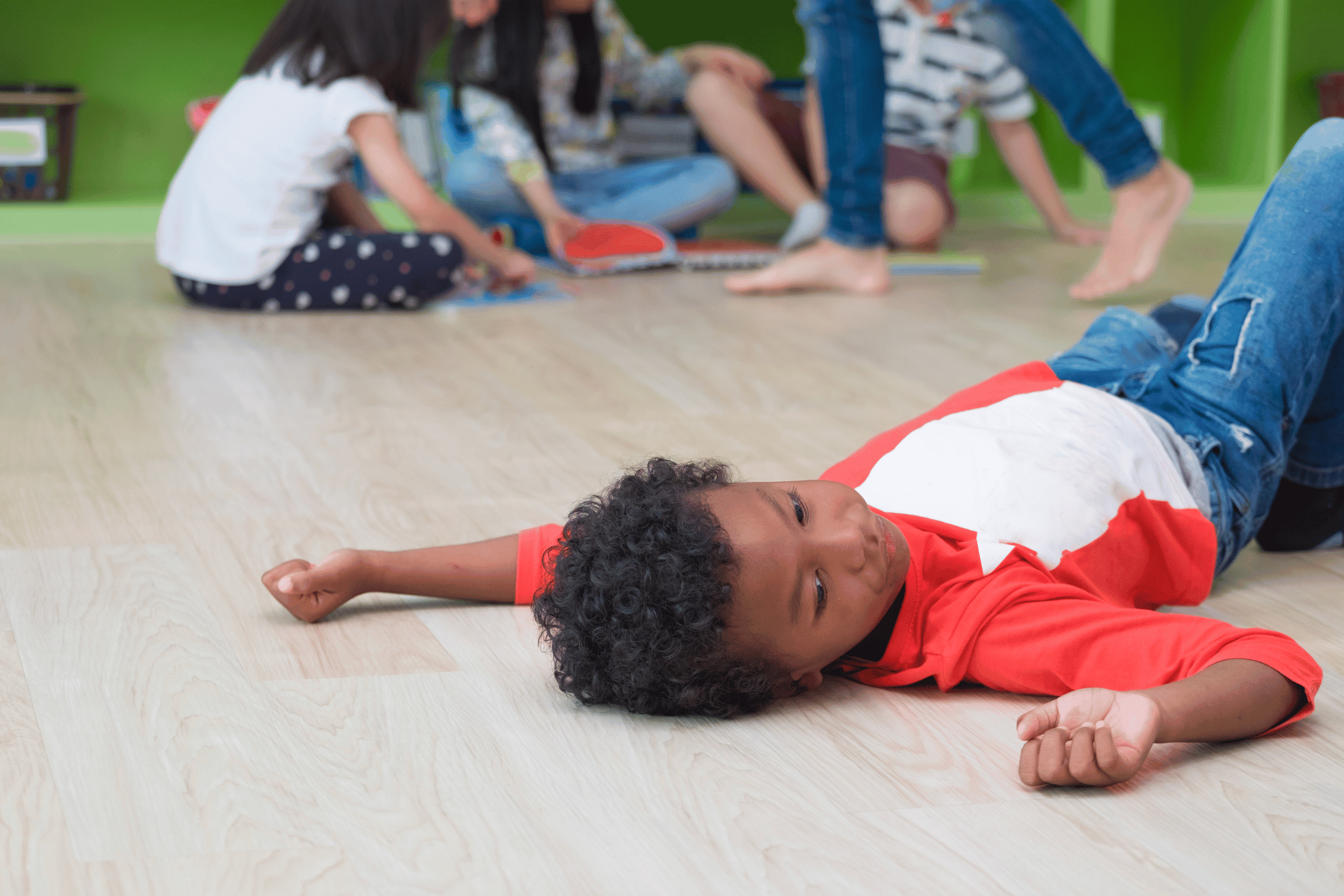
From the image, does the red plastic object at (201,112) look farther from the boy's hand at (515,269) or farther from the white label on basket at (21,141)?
the boy's hand at (515,269)

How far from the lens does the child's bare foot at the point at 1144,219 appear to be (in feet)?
6.95

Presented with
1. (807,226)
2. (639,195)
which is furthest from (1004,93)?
(639,195)

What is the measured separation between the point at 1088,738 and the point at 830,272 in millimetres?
1664

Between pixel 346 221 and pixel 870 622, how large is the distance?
179cm

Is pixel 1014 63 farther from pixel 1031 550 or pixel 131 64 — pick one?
pixel 131 64

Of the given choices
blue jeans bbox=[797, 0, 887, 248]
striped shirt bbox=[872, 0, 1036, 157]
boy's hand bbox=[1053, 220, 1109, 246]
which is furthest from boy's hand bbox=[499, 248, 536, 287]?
boy's hand bbox=[1053, 220, 1109, 246]

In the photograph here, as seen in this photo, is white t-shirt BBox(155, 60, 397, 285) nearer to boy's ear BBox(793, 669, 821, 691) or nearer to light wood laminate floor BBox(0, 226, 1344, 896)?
light wood laminate floor BBox(0, 226, 1344, 896)

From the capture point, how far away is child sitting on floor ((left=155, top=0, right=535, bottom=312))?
217 cm

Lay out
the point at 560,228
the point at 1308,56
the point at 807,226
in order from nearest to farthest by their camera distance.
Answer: the point at 560,228
the point at 807,226
the point at 1308,56

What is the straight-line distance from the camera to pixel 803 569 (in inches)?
32.0

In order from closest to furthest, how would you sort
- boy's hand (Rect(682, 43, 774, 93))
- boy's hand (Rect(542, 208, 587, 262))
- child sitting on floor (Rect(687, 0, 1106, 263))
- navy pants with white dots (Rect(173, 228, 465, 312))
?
navy pants with white dots (Rect(173, 228, 465, 312)), boy's hand (Rect(542, 208, 587, 262)), child sitting on floor (Rect(687, 0, 1106, 263)), boy's hand (Rect(682, 43, 774, 93))

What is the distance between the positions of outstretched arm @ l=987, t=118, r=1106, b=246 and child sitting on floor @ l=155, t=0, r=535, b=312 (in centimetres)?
126

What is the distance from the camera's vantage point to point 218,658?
3.06 ft

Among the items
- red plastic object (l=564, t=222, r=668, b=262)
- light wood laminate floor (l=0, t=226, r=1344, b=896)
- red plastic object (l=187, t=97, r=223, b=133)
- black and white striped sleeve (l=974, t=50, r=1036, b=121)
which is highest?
black and white striped sleeve (l=974, t=50, r=1036, b=121)
